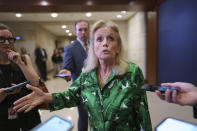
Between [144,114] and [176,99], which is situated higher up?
[176,99]

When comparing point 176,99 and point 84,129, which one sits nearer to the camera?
point 176,99

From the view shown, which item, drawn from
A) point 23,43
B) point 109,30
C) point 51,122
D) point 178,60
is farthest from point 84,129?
point 23,43

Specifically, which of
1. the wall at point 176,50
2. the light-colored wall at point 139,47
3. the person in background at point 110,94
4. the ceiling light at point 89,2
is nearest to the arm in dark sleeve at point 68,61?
the person in background at point 110,94

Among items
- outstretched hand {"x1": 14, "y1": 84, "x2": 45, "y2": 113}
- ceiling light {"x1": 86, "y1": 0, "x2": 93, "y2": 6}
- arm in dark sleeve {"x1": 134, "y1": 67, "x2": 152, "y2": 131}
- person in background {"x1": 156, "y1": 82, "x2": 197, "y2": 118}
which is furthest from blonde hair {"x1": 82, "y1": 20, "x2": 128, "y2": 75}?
ceiling light {"x1": 86, "y1": 0, "x2": 93, "y2": 6}

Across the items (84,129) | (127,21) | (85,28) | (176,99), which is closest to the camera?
(176,99)

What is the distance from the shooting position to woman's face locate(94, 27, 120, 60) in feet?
2.66

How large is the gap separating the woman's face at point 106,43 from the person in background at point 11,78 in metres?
0.53

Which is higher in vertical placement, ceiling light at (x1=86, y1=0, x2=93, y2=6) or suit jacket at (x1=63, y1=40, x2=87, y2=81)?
ceiling light at (x1=86, y1=0, x2=93, y2=6)

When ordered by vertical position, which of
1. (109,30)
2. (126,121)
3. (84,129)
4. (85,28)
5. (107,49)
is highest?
(85,28)

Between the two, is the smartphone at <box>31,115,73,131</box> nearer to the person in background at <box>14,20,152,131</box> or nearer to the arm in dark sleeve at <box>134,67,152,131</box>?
the person in background at <box>14,20,152,131</box>

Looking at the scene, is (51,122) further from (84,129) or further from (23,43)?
(23,43)

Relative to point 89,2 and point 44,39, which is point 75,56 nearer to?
point 89,2

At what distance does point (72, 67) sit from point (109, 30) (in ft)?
3.20

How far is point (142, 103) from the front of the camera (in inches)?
31.8
